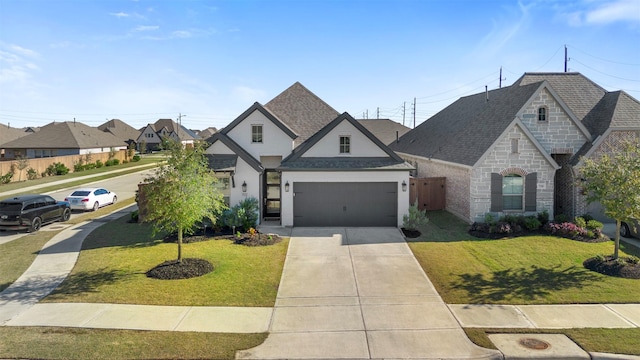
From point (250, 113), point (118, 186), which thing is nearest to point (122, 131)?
point (118, 186)

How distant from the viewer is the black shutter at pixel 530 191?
20562 millimetres

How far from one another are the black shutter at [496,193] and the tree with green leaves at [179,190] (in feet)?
43.8

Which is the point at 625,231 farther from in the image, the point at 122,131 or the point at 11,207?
the point at 122,131

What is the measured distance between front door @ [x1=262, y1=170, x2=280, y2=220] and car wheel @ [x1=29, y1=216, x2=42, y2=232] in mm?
11003

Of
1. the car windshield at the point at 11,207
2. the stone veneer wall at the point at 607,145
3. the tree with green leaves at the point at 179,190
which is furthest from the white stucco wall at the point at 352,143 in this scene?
the car windshield at the point at 11,207

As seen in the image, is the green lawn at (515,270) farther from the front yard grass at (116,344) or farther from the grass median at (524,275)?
the front yard grass at (116,344)

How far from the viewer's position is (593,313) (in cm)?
1122

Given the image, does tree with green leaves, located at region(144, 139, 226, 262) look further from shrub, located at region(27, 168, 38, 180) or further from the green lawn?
shrub, located at region(27, 168, 38, 180)

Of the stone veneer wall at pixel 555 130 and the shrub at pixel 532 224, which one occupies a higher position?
the stone veneer wall at pixel 555 130

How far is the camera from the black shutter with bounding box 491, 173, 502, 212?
20450mm

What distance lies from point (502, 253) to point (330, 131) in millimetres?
9889

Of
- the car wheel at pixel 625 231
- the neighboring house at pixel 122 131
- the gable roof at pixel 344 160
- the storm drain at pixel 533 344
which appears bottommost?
the storm drain at pixel 533 344

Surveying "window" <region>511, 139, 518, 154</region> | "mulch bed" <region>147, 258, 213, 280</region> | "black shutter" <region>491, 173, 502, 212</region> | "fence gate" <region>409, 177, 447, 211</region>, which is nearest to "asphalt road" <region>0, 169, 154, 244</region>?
"mulch bed" <region>147, 258, 213, 280</region>

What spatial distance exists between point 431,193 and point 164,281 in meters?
15.9
